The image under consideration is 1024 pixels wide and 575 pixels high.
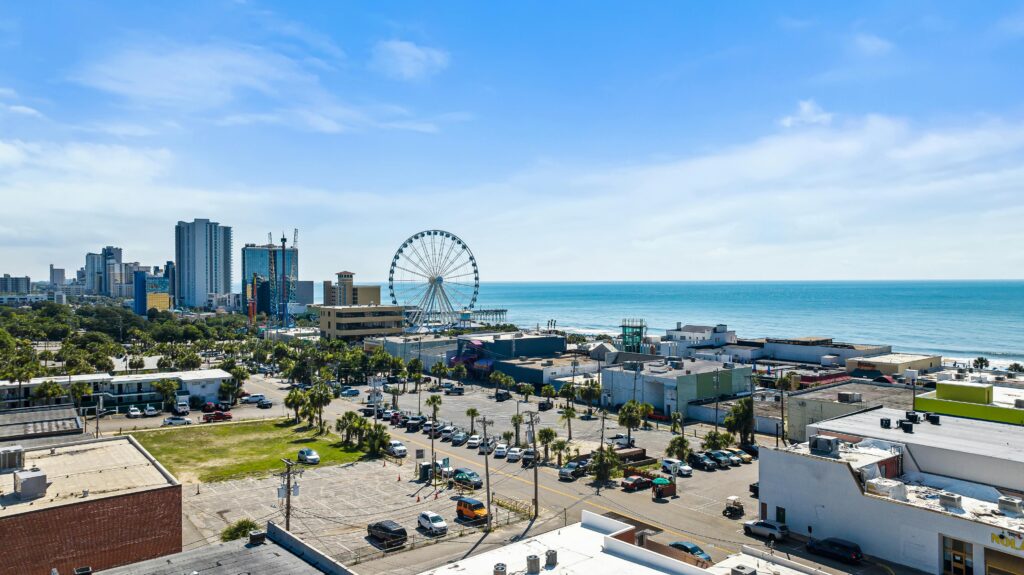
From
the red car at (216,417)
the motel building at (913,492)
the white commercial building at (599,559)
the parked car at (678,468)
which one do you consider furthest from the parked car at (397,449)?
the white commercial building at (599,559)

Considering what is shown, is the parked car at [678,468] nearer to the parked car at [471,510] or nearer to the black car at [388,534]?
the parked car at [471,510]

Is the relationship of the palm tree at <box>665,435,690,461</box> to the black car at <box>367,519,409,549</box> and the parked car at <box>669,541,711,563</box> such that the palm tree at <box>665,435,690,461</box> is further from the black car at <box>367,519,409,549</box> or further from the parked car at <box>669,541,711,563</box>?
the black car at <box>367,519,409,549</box>

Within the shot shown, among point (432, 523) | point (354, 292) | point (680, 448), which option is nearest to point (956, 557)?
point (680, 448)

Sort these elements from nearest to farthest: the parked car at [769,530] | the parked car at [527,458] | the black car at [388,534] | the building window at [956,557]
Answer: the building window at [956,557], the parked car at [769,530], the black car at [388,534], the parked car at [527,458]

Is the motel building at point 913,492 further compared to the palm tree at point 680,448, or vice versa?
the palm tree at point 680,448

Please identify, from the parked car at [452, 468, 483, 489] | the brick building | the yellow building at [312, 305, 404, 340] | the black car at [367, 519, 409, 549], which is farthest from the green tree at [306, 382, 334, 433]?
the yellow building at [312, 305, 404, 340]

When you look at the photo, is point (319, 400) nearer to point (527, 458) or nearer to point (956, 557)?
point (527, 458)

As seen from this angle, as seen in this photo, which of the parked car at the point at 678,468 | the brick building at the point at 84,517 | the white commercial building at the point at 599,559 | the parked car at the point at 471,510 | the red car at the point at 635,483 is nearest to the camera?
the white commercial building at the point at 599,559
